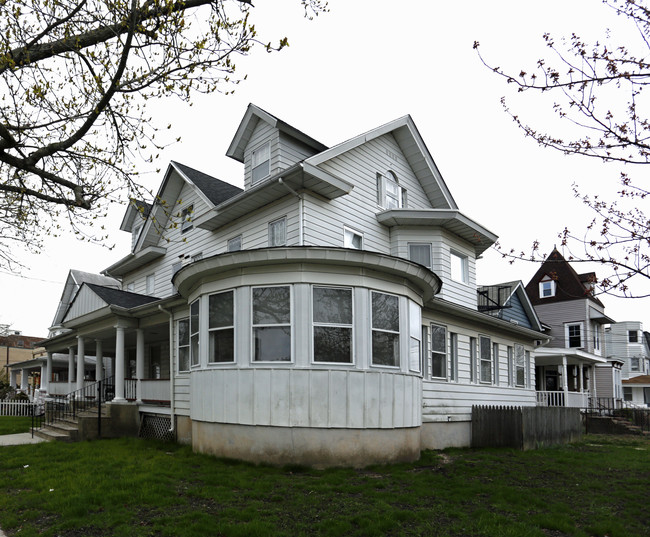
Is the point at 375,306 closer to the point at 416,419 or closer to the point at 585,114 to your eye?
the point at 416,419

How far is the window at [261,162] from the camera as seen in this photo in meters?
16.4

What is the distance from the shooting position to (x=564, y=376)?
2745 centimetres

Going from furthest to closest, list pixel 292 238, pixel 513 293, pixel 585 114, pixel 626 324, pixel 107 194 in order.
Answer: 1. pixel 626 324
2. pixel 513 293
3. pixel 292 238
4. pixel 107 194
5. pixel 585 114

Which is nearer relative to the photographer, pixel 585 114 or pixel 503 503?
pixel 585 114

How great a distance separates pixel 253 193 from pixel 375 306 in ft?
17.7

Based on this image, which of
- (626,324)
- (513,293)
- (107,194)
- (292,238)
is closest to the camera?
(107,194)

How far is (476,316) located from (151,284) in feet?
40.6

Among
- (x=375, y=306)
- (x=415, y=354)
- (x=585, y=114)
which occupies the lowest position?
(x=415, y=354)

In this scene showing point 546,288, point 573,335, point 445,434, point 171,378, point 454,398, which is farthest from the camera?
point 546,288

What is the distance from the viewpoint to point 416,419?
40.0 feet

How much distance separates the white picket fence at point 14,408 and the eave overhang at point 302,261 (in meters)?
18.7

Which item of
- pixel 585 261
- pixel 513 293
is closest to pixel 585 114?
pixel 585 261

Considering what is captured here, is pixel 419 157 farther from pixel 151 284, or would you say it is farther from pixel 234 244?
pixel 151 284

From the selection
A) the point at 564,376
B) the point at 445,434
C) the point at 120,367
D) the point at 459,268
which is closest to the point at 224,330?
the point at 120,367
